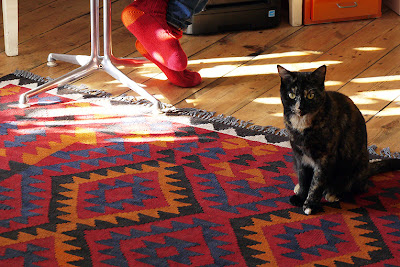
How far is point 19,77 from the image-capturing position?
8.49 feet

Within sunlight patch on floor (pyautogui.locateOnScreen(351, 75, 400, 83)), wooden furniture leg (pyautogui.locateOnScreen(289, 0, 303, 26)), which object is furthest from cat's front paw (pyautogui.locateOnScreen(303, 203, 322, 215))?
wooden furniture leg (pyautogui.locateOnScreen(289, 0, 303, 26))

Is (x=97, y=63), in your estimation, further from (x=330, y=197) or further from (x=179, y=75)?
(x=330, y=197)

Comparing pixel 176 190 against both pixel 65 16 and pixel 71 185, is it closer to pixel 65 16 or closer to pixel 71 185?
pixel 71 185

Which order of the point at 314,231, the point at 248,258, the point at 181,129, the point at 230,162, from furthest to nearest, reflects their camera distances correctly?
the point at 181,129
the point at 230,162
the point at 314,231
the point at 248,258

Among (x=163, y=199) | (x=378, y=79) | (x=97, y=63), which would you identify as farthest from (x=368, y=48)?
(x=163, y=199)

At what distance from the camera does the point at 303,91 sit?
5.44 feet

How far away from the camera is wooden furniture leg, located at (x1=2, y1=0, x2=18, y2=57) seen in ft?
8.86

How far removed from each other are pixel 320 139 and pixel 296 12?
5.14 ft

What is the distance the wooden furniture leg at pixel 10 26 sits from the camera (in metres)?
2.70

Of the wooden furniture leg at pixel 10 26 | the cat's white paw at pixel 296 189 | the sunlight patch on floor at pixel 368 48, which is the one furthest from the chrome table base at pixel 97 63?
the sunlight patch on floor at pixel 368 48

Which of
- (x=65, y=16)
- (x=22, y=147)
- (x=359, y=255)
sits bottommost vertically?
(x=359, y=255)

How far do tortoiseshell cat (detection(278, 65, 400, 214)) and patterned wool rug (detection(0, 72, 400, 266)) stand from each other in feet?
0.19

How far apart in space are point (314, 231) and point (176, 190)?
437 mm

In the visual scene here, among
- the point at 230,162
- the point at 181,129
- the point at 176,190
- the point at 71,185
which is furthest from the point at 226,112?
the point at 71,185
